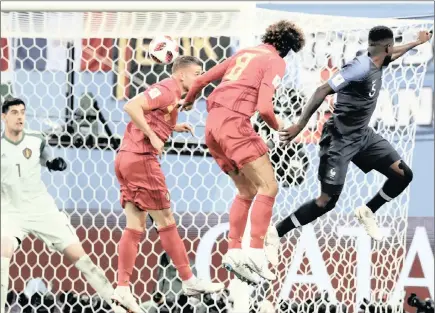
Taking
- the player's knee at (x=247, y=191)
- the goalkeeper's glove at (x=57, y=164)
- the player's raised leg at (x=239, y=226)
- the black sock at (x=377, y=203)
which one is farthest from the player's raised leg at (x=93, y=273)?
the black sock at (x=377, y=203)

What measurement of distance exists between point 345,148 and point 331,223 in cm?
259

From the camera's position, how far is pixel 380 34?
7.43 metres

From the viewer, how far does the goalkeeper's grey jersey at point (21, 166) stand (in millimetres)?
8148

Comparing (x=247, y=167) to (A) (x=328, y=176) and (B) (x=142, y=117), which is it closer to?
(B) (x=142, y=117)

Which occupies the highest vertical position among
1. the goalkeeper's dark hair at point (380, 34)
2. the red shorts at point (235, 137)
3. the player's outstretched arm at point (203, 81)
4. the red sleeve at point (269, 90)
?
the goalkeeper's dark hair at point (380, 34)

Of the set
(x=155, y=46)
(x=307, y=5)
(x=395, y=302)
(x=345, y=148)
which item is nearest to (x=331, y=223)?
(x=395, y=302)

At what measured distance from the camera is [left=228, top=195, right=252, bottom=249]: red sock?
7.03 metres

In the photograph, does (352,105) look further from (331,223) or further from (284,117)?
(331,223)

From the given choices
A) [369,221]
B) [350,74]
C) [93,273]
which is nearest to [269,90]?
[350,74]

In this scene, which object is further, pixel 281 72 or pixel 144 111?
pixel 144 111

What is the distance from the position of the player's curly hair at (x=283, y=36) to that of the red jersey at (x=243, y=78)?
0.10m

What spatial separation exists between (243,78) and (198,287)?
4.51ft

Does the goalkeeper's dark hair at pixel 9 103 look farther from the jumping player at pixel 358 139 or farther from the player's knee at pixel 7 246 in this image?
the jumping player at pixel 358 139

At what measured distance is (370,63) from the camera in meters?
7.41
